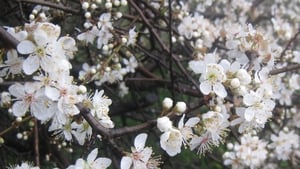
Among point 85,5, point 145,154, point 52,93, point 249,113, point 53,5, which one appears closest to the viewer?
point 52,93

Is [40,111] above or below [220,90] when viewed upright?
below

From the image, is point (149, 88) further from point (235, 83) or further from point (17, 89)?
point (17, 89)

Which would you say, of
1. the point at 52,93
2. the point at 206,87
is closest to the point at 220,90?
the point at 206,87

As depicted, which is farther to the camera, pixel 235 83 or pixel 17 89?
pixel 235 83

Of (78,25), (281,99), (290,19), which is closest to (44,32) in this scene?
(78,25)

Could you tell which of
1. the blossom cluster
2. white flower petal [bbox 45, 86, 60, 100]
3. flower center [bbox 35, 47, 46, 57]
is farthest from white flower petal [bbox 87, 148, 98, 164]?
flower center [bbox 35, 47, 46, 57]

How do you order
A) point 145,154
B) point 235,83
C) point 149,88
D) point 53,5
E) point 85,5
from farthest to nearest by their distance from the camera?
point 149,88, point 85,5, point 53,5, point 235,83, point 145,154

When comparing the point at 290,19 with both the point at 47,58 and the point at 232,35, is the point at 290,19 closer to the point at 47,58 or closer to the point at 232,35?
the point at 232,35
